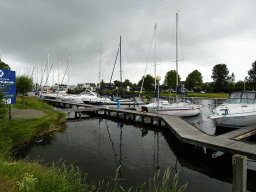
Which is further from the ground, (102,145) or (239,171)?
(239,171)

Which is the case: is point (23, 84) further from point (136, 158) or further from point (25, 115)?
point (136, 158)

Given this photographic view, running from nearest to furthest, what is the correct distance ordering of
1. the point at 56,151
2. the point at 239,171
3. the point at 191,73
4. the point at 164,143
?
1. the point at 239,171
2. the point at 56,151
3. the point at 164,143
4. the point at 191,73

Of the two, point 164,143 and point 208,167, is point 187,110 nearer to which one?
point 164,143

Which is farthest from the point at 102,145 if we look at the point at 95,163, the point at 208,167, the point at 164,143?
the point at 208,167

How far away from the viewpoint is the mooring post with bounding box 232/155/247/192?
381 centimetres

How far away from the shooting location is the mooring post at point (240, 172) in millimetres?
3808

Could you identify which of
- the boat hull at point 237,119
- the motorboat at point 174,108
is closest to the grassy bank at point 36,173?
the boat hull at point 237,119

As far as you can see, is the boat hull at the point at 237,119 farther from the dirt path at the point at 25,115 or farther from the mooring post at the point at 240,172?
the dirt path at the point at 25,115

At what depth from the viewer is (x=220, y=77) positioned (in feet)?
241

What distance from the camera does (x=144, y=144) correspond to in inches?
406

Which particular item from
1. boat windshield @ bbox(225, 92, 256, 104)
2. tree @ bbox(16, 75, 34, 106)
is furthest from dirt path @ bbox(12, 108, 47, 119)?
boat windshield @ bbox(225, 92, 256, 104)

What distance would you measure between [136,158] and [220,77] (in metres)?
78.4

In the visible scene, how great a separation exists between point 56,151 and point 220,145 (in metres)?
8.15

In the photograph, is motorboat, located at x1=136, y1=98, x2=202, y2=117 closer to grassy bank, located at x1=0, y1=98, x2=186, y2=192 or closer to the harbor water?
the harbor water
